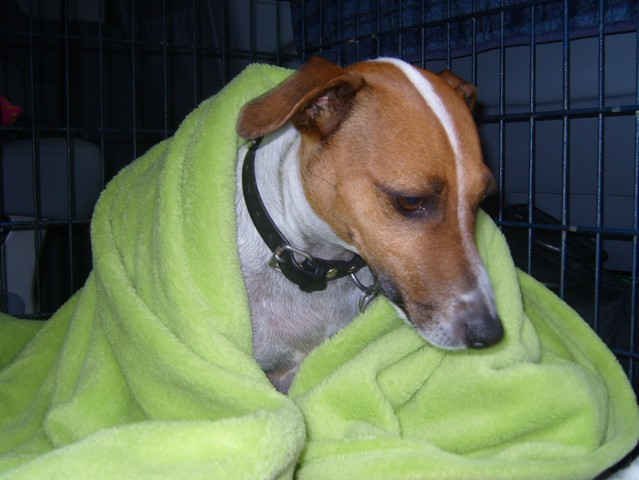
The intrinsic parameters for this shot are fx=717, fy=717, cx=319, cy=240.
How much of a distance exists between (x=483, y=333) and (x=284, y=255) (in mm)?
451

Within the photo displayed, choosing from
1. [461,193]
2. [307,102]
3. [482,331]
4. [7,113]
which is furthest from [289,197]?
[7,113]

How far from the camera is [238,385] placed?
47.9 inches

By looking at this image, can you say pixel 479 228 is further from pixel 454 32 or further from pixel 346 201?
pixel 454 32

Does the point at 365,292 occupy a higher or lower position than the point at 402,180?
lower

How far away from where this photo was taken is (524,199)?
2.53m

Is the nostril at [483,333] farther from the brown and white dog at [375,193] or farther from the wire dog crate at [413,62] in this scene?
the wire dog crate at [413,62]

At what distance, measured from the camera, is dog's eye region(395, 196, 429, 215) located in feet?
4.37

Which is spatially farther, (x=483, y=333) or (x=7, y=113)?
(x=7, y=113)

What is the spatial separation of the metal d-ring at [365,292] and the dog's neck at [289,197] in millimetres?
→ 83

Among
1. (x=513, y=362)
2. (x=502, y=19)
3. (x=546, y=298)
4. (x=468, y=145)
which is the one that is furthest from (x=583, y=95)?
(x=513, y=362)

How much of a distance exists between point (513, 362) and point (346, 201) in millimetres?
447

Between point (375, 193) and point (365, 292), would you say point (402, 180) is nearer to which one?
point (375, 193)

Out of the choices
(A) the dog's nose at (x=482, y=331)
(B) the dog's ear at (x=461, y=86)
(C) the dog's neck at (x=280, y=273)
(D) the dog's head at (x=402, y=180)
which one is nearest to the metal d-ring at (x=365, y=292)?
(C) the dog's neck at (x=280, y=273)

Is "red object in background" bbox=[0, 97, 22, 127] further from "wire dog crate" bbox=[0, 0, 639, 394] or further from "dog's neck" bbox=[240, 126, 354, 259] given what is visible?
"dog's neck" bbox=[240, 126, 354, 259]
